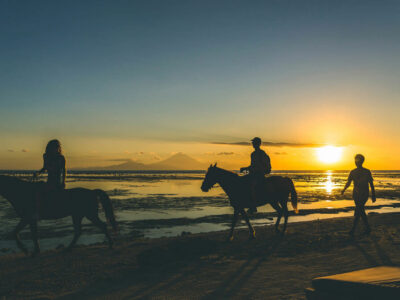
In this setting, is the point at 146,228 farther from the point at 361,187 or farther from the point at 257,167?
the point at 361,187

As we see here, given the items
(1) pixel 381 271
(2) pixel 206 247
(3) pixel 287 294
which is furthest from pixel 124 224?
(1) pixel 381 271

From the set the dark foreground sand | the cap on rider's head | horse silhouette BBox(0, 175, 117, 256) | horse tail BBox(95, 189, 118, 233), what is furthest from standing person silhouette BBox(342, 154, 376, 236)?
horse silhouette BBox(0, 175, 117, 256)

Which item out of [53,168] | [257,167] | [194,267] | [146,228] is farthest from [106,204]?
[146,228]

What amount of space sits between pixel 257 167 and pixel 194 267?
474 cm

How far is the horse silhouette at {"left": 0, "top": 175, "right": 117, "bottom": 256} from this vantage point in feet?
26.8

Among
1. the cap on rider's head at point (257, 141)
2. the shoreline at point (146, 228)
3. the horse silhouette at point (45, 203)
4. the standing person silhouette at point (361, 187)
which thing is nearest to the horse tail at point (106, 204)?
the horse silhouette at point (45, 203)

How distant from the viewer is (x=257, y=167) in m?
11.1

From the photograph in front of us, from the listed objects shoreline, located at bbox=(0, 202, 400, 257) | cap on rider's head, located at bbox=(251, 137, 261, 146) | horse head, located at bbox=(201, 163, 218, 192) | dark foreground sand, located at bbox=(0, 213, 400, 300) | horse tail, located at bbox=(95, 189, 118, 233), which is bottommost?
shoreline, located at bbox=(0, 202, 400, 257)

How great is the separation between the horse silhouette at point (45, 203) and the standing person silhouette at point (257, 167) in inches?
185

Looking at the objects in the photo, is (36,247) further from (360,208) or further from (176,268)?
(360,208)

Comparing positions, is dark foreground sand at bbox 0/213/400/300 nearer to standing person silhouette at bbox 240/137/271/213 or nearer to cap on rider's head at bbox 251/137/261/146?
standing person silhouette at bbox 240/137/271/213

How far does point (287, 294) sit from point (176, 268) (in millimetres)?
2789

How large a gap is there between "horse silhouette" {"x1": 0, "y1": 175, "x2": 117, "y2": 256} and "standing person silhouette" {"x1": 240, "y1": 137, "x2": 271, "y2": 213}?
185 inches

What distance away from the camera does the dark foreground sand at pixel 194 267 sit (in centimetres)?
573
